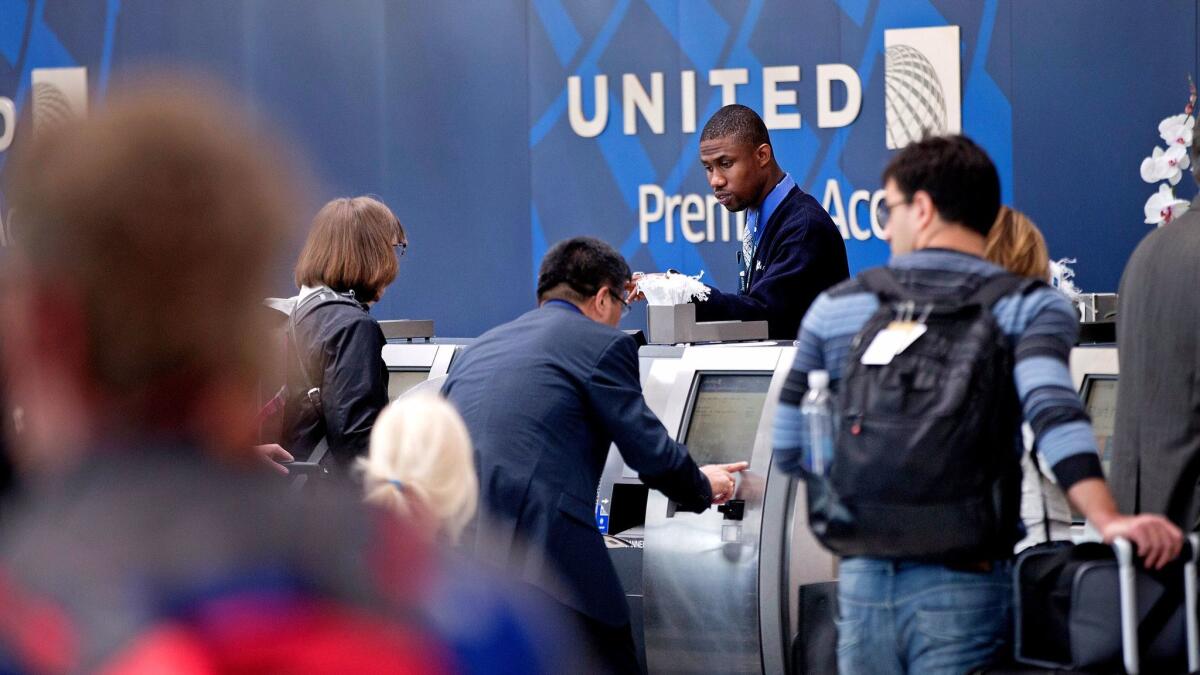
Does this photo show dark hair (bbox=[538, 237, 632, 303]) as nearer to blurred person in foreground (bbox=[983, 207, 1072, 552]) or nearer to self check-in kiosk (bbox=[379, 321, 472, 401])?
blurred person in foreground (bbox=[983, 207, 1072, 552])

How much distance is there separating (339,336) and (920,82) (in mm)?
3858

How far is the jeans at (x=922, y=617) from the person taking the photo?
2.17 meters

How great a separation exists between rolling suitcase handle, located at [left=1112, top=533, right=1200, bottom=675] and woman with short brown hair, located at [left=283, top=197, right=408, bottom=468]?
1.84 meters

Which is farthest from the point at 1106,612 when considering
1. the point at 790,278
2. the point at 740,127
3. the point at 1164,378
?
the point at 740,127

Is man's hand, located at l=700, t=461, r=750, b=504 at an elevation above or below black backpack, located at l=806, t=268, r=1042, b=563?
below

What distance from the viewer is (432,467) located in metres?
1.12

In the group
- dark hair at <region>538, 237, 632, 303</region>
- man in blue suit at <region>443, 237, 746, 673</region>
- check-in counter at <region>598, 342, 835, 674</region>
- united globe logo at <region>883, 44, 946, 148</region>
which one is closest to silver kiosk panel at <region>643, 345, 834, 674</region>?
check-in counter at <region>598, 342, 835, 674</region>

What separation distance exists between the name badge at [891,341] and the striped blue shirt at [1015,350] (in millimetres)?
63

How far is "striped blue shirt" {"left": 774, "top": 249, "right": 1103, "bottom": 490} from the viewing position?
210 cm

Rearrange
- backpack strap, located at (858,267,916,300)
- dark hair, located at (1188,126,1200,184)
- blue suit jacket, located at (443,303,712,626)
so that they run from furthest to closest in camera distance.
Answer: blue suit jacket, located at (443,303,712,626), dark hair, located at (1188,126,1200,184), backpack strap, located at (858,267,916,300)

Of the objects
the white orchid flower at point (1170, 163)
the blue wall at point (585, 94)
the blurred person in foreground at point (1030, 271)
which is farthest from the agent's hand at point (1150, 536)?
the blue wall at point (585, 94)

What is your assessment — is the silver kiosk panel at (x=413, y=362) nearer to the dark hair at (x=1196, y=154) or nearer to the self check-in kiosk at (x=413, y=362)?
the self check-in kiosk at (x=413, y=362)

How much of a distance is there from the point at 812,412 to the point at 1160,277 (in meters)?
0.68

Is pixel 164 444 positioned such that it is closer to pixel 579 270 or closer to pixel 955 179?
pixel 955 179
